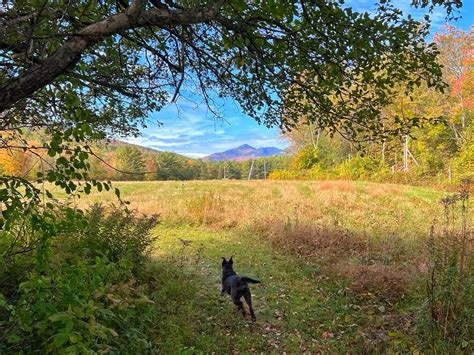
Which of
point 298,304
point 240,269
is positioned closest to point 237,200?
point 240,269

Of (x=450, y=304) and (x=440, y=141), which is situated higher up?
(x=440, y=141)

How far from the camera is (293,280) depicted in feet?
28.8

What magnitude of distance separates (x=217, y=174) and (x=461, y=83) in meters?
104

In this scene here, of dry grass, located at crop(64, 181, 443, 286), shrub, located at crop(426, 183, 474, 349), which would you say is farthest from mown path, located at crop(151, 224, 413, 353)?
dry grass, located at crop(64, 181, 443, 286)

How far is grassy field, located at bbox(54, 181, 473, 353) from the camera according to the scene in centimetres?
570

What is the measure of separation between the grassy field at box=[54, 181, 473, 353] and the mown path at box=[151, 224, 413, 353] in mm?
20

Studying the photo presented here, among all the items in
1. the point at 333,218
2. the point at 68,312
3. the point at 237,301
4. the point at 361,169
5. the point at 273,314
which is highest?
the point at 361,169

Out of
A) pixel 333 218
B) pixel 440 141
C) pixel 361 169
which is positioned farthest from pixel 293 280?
pixel 440 141

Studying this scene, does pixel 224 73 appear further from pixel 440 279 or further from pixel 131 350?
pixel 440 279

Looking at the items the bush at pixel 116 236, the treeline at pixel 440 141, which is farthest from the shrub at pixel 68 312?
the treeline at pixel 440 141

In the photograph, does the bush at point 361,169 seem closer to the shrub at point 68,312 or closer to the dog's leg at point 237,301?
the dog's leg at point 237,301

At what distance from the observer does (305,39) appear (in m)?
4.14

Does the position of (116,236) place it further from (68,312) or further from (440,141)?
(440,141)

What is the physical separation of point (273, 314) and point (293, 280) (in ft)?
6.15
